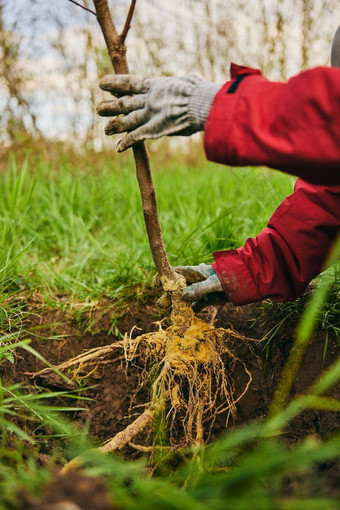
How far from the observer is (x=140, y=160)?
1270 mm

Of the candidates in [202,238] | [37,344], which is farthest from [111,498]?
[202,238]

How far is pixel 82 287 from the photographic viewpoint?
1916 mm

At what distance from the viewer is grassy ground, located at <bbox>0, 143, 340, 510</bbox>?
26.3 inches

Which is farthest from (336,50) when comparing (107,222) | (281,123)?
(107,222)

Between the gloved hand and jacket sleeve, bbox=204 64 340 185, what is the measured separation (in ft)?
1.73

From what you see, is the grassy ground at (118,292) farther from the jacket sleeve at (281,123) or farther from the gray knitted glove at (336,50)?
the gray knitted glove at (336,50)

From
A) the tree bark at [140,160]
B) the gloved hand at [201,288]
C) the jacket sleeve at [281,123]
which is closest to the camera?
the jacket sleeve at [281,123]

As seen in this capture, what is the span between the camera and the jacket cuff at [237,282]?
1.39 meters

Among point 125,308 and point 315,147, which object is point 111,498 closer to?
point 315,147

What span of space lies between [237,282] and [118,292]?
618 millimetres

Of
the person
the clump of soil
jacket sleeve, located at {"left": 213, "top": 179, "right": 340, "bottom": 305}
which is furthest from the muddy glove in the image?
the clump of soil

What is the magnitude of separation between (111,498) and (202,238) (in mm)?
1488

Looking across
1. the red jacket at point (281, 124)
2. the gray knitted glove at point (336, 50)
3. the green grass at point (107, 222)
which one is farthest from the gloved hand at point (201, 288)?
the gray knitted glove at point (336, 50)

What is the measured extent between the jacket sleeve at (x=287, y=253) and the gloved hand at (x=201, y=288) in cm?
5
